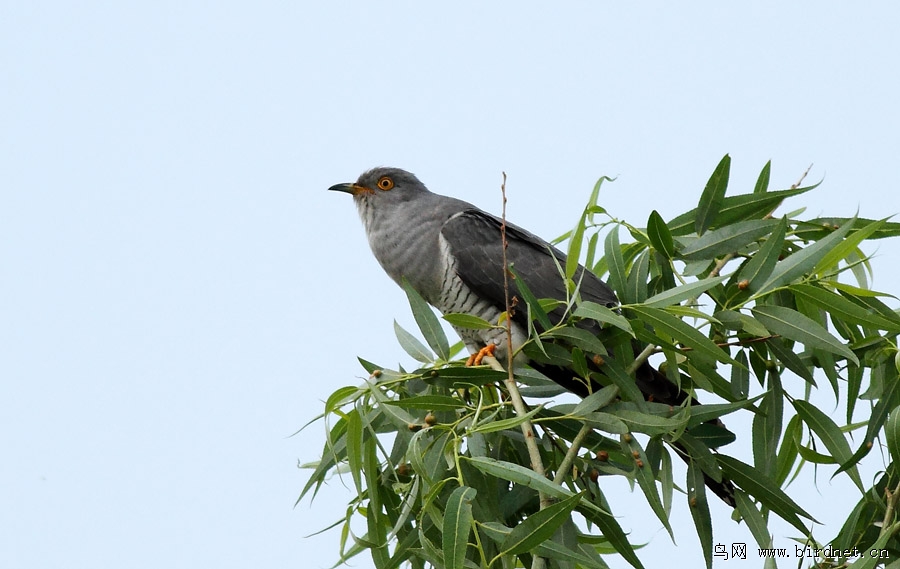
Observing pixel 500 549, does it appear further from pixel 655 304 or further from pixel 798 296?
pixel 798 296

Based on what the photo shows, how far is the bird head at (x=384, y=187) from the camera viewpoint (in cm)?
488

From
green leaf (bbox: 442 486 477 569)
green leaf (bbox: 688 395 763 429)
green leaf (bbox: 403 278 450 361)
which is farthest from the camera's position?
green leaf (bbox: 403 278 450 361)

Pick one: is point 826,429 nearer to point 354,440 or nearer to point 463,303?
point 354,440

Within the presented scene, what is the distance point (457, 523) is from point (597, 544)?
109 centimetres

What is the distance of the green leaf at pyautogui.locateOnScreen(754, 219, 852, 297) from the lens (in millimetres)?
2713

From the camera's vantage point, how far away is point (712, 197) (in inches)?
122

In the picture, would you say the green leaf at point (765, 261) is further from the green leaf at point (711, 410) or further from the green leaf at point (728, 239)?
the green leaf at point (711, 410)

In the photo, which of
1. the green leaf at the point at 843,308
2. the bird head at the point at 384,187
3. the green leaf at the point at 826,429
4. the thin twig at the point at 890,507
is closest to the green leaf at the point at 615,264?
the green leaf at the point at 843,308

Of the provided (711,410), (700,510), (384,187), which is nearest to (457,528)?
(711,410)

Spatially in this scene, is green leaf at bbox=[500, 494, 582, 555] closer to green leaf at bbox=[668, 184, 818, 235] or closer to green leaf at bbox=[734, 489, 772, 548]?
green leaf at bbox=[734, 489, 772, 548]

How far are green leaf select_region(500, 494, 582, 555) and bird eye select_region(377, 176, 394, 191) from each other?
2.76 metres

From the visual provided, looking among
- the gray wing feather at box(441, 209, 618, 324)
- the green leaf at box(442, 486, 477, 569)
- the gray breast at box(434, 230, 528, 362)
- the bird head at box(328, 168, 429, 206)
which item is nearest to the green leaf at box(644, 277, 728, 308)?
the green leaf at box(442, 486, 477, 569)

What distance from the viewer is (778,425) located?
120 inches

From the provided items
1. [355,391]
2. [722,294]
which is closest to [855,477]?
[722,294]
